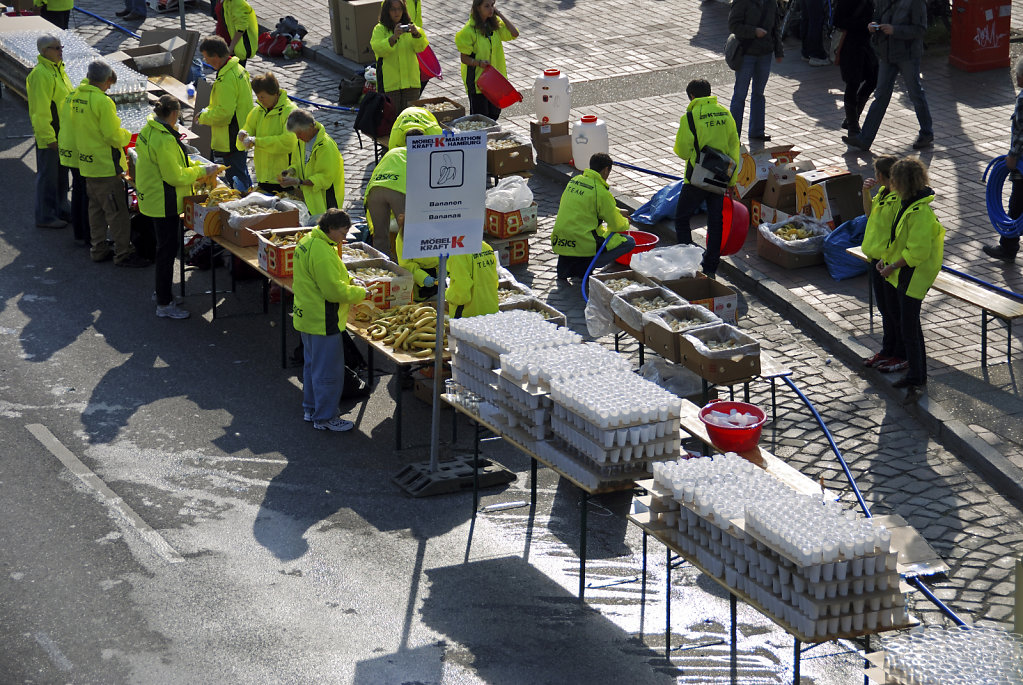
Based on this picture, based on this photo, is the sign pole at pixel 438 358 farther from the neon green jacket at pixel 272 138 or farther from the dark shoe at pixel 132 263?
the dark shoe at pixel 132 263

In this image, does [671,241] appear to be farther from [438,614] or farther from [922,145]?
[438,614]

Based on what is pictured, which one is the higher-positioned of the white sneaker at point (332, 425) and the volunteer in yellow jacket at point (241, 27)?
the volunteer in yellow jacket at point (241, 27)

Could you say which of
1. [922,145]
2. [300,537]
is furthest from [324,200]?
[922,145]

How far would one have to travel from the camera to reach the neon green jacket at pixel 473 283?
11.1m

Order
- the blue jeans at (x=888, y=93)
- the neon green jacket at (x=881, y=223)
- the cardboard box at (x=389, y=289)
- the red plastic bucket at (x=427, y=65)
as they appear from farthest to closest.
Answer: the red plastic bucket at (x=427, y=65)
the blue jeans at (x=888, y=93)
the cardboard box at (x=389, y=289)
the neon green jacket at (x=881, y=223)

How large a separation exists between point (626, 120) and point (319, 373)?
8.07 metres

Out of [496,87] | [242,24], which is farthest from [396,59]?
[242,24]

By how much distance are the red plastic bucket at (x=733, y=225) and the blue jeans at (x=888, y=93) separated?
3293mm

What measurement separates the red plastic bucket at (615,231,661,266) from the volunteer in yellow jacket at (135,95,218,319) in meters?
4.03

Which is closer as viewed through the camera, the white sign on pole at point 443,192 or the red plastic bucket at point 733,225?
the white sign on pole at point 443,192

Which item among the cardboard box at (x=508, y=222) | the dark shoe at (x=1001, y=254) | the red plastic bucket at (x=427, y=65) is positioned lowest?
the cardboard box at (x=508, y=222)

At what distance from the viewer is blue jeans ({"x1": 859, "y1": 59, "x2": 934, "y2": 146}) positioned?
1641 cm

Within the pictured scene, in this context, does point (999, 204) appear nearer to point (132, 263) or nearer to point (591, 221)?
point (591, 221)

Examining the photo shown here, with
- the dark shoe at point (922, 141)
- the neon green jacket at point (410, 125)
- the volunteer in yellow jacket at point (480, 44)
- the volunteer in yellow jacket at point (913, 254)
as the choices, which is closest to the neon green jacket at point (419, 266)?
the neon green jacket at point (410, 125)
